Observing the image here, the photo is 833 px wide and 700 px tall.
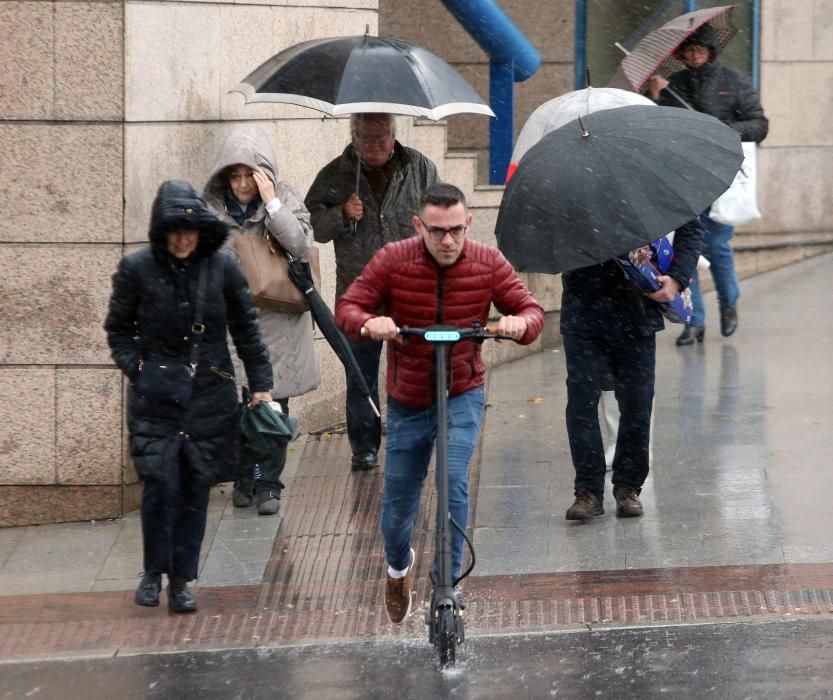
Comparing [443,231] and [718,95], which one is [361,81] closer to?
[443,231]

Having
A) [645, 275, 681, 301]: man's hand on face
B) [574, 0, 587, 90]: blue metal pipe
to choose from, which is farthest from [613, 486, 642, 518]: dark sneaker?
[574, 0, 587, 90]: blue metal pipe

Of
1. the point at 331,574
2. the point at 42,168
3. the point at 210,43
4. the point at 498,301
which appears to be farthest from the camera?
the point at 210,43

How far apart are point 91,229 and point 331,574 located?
2.07 metres

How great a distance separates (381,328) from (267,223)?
208 cm

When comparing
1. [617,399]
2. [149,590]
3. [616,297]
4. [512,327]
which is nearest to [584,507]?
[617,399]

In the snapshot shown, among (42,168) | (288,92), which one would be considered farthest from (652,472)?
(42,168)

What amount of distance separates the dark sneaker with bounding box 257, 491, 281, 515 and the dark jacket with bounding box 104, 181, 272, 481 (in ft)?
4.22

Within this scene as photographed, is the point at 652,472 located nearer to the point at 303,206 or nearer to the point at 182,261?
the point at 303,206

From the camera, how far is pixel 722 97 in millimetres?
→ 10914

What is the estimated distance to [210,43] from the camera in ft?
27.9

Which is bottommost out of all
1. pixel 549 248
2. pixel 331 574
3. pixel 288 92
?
pixel 331 574

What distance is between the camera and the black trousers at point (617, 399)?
759cm

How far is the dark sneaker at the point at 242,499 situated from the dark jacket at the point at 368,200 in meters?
1.27

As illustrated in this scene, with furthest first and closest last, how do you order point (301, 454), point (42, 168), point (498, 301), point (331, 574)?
point (301, 454), point (42, 168), point (331, 574), point (498, 301)
